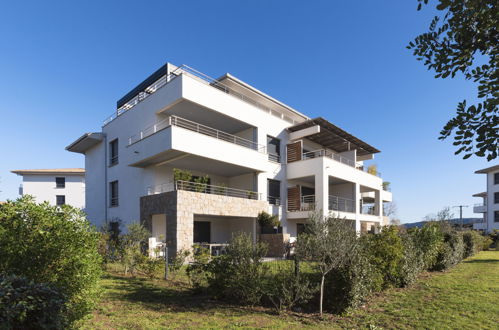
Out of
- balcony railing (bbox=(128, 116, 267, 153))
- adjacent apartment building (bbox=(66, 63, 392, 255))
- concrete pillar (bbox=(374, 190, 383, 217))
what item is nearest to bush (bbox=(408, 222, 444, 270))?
adjacent apartment building (bbox=(66, 63, 392, 255))

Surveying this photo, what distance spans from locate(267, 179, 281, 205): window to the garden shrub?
17969 millimetres

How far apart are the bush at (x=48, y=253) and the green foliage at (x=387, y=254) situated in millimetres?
7616

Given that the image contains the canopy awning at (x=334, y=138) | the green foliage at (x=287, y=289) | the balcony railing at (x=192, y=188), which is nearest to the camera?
the green foliage at (x=287, y=289)

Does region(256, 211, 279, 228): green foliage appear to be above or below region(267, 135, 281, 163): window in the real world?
below

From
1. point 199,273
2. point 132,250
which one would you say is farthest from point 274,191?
point 199,273

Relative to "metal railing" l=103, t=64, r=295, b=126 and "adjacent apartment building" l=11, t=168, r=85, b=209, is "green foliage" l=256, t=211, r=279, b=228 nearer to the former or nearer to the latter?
"metal railing" l=103, t=64, r=295, b=126

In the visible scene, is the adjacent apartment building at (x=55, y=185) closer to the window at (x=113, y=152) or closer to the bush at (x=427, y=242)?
the window at (x=113, y=152)

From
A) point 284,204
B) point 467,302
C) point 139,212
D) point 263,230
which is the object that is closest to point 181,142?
point 139,212

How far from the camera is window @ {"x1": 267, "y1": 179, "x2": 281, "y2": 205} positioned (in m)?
21.8

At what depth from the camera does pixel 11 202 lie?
5.50 meters

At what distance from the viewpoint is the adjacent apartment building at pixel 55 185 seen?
43.7 m

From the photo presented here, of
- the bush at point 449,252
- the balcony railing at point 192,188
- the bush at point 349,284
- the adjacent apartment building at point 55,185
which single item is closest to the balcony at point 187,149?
the balcony railing at point 192,188

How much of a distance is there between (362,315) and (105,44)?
15.9 m

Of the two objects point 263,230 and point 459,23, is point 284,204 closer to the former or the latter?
point 263,230
